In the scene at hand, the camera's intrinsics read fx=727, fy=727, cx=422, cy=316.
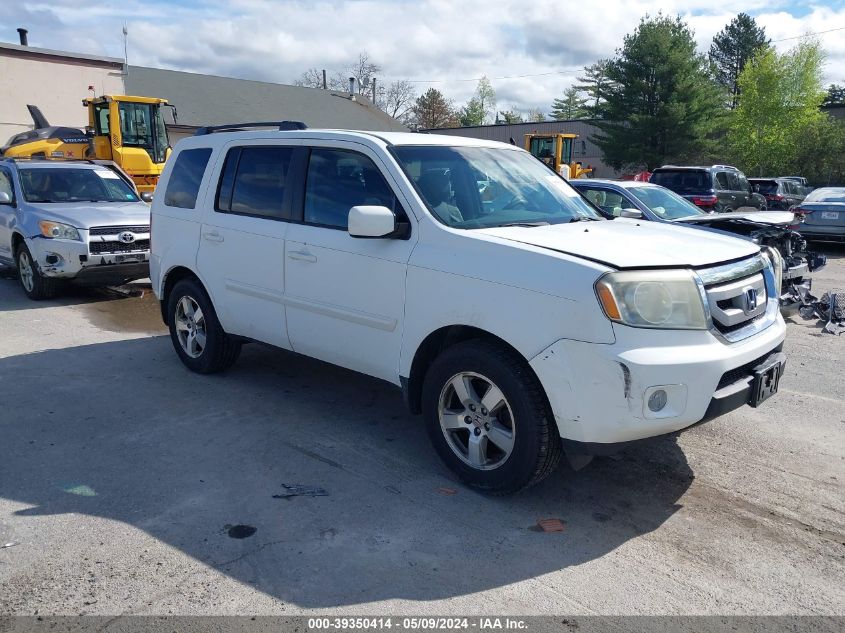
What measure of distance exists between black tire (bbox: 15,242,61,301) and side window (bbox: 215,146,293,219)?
5026mm

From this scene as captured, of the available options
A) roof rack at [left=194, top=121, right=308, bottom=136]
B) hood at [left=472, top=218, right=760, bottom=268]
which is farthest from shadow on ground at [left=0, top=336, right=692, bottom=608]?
roof rack at [left=194, top=121, right=308, bottom=136]

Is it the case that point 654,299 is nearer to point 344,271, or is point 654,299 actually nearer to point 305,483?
point 344,271

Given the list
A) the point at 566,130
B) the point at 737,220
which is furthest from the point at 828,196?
the point at 566,130

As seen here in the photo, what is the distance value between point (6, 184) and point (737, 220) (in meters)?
10.1

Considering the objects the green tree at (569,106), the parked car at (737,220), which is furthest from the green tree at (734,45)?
the parked car at (737,220)

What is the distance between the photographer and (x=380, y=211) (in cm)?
416

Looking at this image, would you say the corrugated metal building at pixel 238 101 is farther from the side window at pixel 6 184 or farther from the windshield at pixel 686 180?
the side window at pixel 6 184

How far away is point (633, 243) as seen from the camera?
4.00m

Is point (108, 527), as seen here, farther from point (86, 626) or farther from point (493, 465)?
point (493, 465)

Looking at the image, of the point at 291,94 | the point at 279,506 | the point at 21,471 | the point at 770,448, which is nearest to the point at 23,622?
the point at 279,506

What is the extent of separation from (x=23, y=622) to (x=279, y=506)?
131cm

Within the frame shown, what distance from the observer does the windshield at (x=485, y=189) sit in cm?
442

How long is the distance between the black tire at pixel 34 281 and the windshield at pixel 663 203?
26.3 feet

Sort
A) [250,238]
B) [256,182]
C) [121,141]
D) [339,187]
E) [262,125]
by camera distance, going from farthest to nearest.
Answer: [121,141]
[262,125]
[256,182]
[250,238]
[339,187]
